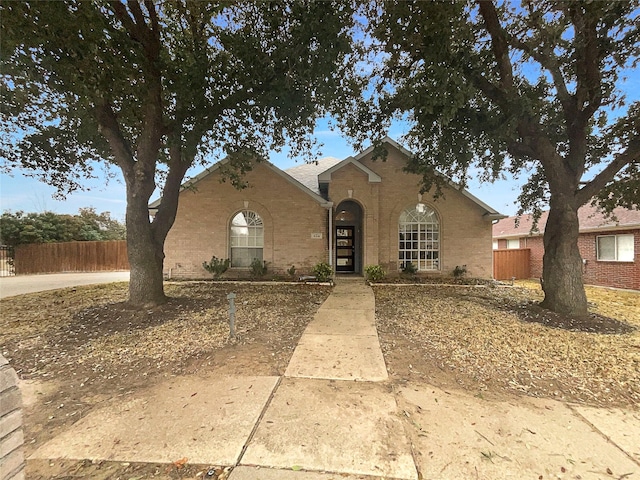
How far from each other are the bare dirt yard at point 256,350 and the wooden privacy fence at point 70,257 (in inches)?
447

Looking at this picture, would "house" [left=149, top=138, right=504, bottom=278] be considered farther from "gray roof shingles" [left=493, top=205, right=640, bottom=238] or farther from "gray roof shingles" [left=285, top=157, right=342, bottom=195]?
"gray roof shingles" [left=493, top=205, right=640, bottom=238]

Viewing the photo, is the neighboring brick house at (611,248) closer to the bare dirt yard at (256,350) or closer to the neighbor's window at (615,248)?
the neighbor's window at (615,248)

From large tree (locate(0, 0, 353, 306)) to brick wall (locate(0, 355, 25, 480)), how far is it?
582 centimetres

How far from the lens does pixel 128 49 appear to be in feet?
21.4

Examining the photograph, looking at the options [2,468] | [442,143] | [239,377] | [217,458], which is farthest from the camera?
[442,143]

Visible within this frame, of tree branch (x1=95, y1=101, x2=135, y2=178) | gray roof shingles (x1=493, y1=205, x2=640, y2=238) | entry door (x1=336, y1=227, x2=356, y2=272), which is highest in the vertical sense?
tree branch (x1=95, y1=101, x2=135, y2=178)

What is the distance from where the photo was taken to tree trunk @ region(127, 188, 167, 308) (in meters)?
7.31

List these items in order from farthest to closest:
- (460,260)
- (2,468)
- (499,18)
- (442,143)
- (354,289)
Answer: (460,260)
(354,289)
(442,143)
(499,18)
(2,468)

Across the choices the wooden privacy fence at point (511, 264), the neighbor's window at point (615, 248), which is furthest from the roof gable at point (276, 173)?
the neighbor's window at point (615, 248)

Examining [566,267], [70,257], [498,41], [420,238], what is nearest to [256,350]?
[566,267]

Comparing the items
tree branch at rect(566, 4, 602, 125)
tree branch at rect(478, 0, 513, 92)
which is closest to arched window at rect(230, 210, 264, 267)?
tree branch at rect(478, 0, 513, 92)

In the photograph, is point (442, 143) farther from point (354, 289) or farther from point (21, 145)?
point (21, 145)

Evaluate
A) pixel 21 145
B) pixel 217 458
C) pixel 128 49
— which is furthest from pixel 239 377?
pixel 21 145

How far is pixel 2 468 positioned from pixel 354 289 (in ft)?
30.8
